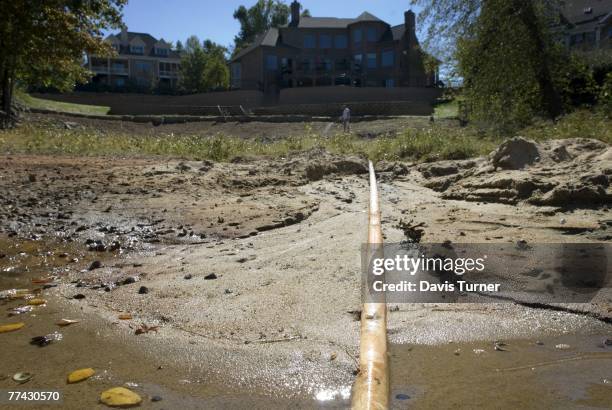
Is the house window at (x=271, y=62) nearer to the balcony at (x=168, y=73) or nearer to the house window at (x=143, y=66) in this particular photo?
the house window at (x=143, y=66)

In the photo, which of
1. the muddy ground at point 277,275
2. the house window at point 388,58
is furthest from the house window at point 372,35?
the muddy ground at point 277,275

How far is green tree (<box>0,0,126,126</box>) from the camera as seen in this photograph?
605 inches

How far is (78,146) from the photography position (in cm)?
1448

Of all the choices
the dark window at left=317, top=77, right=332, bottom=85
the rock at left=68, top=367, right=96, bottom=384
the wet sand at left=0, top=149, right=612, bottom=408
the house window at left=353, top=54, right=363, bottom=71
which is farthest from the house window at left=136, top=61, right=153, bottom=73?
the rock at left=68, top=367, right=96, bottom=384

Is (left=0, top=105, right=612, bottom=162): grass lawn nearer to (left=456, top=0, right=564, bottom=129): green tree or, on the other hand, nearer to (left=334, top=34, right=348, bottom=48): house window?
(left=456, top=0, right=564, bottom=129): green tree

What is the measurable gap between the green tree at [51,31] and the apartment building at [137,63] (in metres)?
55.1

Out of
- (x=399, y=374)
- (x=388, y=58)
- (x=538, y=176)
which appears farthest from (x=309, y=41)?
(x=399, y=374)

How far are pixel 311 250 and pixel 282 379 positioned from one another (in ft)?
8.71

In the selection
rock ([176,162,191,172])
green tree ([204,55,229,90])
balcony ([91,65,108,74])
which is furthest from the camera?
balcony ([91,65,108,74])

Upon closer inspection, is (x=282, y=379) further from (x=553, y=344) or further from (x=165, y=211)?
(x=165, y=211)

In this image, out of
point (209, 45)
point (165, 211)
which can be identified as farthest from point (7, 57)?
point (209, 45)

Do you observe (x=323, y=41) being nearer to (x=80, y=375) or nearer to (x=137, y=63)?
(x=137, y=63)

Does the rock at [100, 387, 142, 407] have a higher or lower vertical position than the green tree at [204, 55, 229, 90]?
lower

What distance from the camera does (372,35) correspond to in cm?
5388
